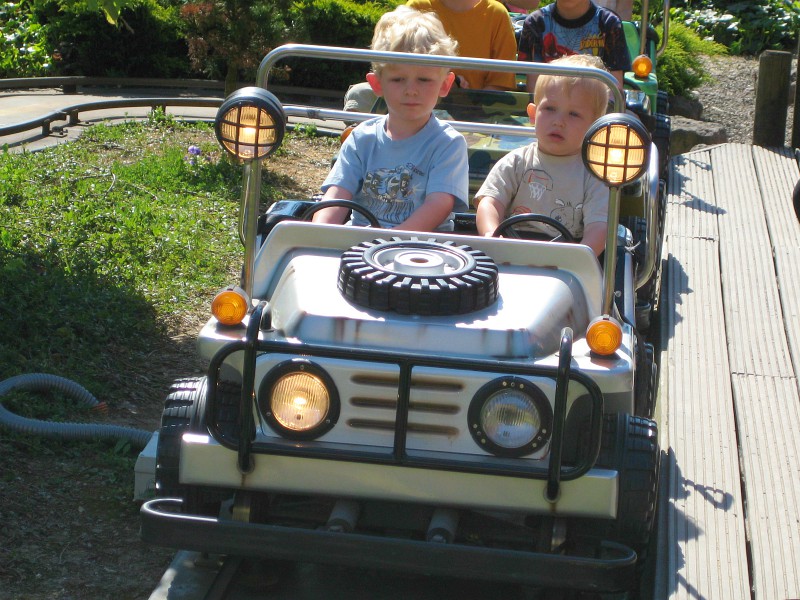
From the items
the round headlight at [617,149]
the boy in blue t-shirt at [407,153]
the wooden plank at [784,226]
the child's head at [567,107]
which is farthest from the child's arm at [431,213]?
the wooden plank at [784,226]

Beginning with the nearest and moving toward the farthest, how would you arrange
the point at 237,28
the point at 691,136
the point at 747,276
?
the point at 747,276 → the point at 237,28 → the point at 691,136

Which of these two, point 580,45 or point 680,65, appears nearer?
point 580,45

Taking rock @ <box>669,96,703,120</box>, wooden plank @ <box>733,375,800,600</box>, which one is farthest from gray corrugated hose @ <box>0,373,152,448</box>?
rock @ <box>669,96,703,120</box>

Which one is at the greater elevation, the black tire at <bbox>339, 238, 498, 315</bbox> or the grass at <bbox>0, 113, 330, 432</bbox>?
the black tire at <bbox>339, 238, 498, 315</bbox>

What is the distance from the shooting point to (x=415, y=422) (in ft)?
9.84

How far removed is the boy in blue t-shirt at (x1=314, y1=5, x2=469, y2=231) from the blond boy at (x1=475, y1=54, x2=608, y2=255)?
16 cm

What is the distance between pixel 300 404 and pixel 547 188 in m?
1.60

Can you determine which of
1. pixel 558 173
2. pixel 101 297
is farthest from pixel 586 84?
pixel 101 297

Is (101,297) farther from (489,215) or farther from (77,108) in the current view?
(77,108)

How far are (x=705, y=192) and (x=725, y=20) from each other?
9.10m

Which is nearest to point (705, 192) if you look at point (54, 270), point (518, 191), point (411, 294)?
point (518, 191)

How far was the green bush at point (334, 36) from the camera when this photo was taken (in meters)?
13.8

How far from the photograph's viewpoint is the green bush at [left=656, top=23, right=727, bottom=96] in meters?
12.5

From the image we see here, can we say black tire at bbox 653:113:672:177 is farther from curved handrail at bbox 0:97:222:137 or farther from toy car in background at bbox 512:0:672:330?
curved handrail at bbox 0:97:222:137
